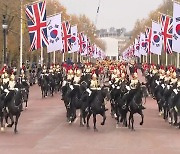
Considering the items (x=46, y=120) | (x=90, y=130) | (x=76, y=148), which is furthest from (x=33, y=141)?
(x=46, y=120)

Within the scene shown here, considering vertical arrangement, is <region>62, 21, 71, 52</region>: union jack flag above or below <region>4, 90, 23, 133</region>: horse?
above

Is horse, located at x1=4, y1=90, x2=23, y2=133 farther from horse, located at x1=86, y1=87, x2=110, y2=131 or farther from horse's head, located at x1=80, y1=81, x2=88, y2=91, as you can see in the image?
horse's head, located at x1=80, y1=81, x2=88, y2=91

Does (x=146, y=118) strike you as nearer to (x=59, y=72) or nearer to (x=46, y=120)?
(x=46, y=120)

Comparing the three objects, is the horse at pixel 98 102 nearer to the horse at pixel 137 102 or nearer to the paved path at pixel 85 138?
the paved path at pixel 85 138

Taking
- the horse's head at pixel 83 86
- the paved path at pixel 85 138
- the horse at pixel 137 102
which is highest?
the horse's head at pixel 83 86

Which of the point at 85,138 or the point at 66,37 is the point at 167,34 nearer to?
the point at 66,37

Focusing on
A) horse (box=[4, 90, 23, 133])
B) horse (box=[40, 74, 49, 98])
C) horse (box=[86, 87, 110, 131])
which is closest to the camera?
horse (box=[4, 90, 23, 133])

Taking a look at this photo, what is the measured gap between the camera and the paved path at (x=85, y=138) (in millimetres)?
15945

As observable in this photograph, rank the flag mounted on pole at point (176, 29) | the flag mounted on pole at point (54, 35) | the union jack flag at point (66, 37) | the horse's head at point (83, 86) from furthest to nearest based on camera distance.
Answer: the union jack flag at point (66, 37)
the flag mounted on pole at point (54, 35)
the flag mounted on pole at point (176, 29)
the horse's head at point (83, 86)

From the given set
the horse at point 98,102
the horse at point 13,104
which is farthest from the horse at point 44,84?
the horse at point 13,104

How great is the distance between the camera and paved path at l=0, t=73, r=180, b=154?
15945mm

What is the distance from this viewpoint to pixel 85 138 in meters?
18.5

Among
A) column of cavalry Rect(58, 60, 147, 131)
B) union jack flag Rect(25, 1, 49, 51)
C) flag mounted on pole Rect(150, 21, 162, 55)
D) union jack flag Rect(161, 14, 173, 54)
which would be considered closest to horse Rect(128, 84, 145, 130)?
column of cavalry Rect(58, 60, 147, 131)

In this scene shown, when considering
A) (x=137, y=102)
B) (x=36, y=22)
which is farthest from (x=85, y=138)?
(x=36, y=22)
